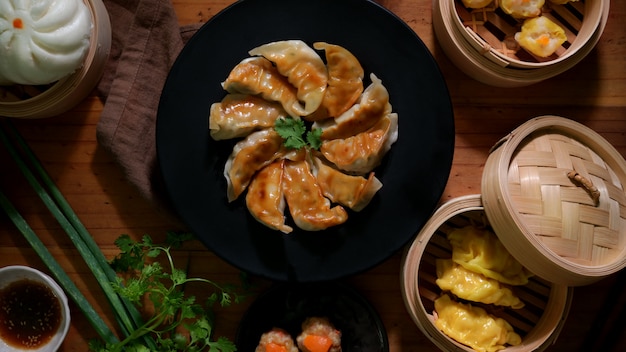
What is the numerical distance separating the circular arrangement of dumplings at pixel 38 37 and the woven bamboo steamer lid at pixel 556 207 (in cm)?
162

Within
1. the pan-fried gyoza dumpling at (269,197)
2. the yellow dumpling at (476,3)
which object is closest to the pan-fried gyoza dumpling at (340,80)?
the pan-fried gyoza dumpling at (269,197)

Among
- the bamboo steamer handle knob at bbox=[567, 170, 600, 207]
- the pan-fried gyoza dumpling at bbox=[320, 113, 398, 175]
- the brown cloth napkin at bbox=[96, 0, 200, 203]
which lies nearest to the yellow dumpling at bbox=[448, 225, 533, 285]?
the bamboo steamer handle knob at bbox=[567, 170, 600, 207]

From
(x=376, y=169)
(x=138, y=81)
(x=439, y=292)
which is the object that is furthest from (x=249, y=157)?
(x=439, y=292)

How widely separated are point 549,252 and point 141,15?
178cm

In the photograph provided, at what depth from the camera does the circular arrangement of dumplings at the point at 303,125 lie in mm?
2150

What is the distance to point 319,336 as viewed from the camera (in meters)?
2.36

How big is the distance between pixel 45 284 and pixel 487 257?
177cm

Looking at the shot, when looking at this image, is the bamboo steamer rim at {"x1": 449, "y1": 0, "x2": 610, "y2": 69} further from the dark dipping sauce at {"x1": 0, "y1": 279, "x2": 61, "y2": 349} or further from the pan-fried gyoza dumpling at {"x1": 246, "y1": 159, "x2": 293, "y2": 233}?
the dark dipping sauce at {"x1": 0, "y1": 279, "x2": 61, "y2": 349}

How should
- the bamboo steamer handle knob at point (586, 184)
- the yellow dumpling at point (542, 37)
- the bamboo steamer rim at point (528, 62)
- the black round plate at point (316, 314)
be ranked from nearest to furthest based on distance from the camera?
the bamboo steamer handle knob at point (586, 184)
the bamboo steamer rim at point (528, 62)
the yellow dumpling at point (542, 37)
the black round plate at point (316, 314)

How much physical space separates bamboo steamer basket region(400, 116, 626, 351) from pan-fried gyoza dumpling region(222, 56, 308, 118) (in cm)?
70

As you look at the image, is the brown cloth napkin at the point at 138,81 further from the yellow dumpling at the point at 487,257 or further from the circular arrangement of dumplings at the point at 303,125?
the yellow dumpling at the point at 487,257

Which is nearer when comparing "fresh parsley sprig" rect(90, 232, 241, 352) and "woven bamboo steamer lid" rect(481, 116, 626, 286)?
"woven bamboo steamer lid" rect(481, 116, 626, 286)

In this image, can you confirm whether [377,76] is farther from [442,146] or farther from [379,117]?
[442,146]

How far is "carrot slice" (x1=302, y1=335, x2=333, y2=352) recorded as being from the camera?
7.67 feet
